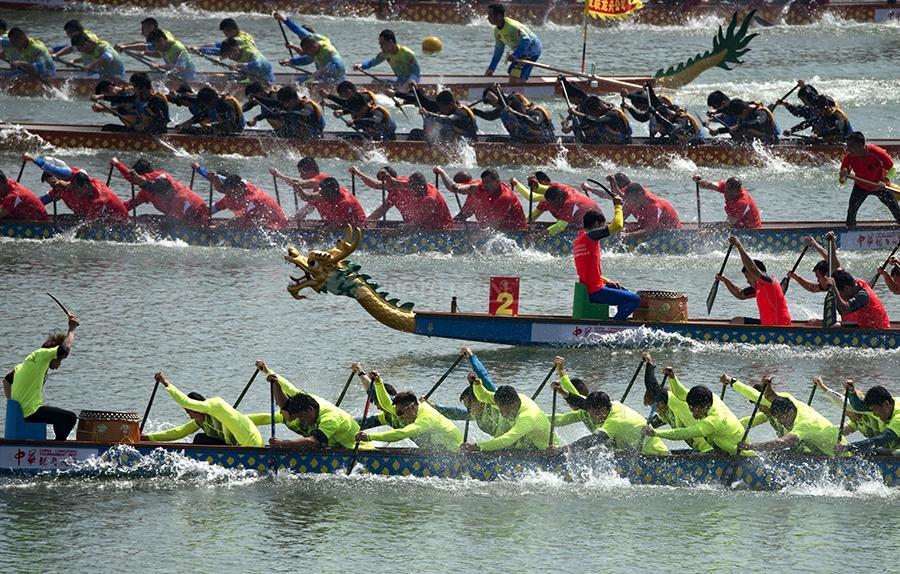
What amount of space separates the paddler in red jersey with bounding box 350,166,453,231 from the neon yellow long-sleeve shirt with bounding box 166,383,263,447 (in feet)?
32.3

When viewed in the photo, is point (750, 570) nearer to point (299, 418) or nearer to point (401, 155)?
point (299, 418)

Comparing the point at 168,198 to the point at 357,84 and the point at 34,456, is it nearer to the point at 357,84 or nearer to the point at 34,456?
the point at 34,456

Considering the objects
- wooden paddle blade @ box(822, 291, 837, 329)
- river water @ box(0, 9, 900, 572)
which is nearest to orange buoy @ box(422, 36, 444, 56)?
river water @ box(0, 9, 900, 572)

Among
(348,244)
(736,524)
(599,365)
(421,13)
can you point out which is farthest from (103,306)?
(421,13)

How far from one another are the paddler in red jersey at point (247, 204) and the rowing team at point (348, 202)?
0.05 feet

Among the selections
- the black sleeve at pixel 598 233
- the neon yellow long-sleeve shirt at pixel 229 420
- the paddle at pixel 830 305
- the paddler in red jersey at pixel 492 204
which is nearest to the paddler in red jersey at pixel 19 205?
the paddler in red jersey at pixel 492 204

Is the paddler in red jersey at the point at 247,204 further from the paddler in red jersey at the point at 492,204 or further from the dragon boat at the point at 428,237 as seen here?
the paddler in red jersey at the point at 492,204

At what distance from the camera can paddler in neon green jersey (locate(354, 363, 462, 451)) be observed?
21.1 m

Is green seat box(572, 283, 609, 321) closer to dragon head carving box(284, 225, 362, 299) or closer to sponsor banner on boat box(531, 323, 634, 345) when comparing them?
sponsor banner on boat box(531, 323, 634, 345)

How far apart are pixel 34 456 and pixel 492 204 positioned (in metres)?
11.7

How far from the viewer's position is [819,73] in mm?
44281

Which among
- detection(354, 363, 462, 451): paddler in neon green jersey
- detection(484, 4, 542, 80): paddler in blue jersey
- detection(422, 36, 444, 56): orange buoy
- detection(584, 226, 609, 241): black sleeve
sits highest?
detection(484, 4, 542, 80): paddler in blue jersey

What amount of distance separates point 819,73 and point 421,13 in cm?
997

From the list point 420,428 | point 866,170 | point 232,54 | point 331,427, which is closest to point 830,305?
point 866,170
